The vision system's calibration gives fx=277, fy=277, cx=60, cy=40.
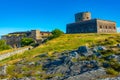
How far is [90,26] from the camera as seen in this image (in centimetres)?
12181

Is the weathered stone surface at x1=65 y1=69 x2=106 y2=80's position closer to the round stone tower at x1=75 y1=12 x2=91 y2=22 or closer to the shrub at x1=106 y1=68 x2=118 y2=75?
the shrub at x1=106 y1=68 x2=118 y2=75

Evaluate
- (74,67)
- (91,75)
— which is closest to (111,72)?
(91,75)

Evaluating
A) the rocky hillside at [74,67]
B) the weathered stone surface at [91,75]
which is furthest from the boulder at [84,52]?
the weathered stone surface at [91,75]

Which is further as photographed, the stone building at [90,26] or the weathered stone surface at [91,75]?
the stone building at [90,26]

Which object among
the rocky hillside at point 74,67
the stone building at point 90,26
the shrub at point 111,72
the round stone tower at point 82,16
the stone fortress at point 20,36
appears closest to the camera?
the shrub at point 111,72

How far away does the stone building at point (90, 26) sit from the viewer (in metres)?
120

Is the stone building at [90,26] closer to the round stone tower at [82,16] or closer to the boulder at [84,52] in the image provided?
the round stone tower at [82,16]

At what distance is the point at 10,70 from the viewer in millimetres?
49594

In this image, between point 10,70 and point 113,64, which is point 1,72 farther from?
point 113,64

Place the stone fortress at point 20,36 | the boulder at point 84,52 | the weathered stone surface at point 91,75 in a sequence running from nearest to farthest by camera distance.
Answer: the weathered stone surface at point 91,75 < the boulder at point 84,52 < the stone fortress at point 20,36

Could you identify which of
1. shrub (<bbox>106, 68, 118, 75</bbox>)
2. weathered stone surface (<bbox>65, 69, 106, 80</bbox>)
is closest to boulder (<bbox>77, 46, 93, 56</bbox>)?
weathered stone surface (<bbox>65, 69, 106, 80</bbox>)

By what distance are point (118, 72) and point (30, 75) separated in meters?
14.3

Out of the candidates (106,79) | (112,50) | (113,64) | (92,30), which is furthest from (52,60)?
(92,30)

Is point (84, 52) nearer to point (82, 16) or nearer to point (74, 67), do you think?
point (74, 67)
